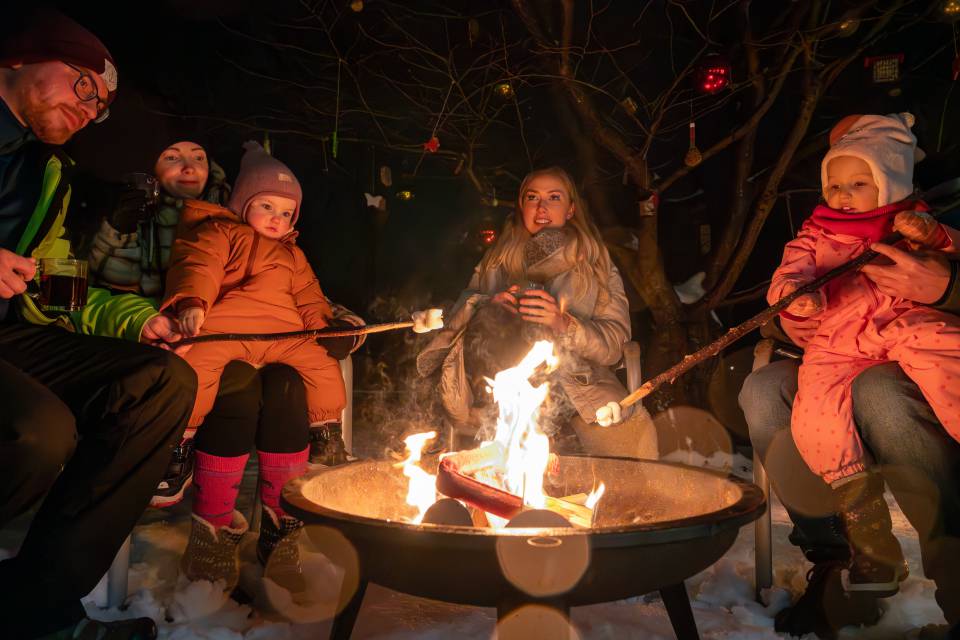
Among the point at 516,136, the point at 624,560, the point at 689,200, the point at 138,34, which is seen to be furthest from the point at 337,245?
the point at 624,560

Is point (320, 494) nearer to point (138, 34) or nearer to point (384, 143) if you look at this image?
point (384, 143)

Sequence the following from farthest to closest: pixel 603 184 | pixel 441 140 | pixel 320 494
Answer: pixel 441 140 → pixel 603 184 → pixel 320 494

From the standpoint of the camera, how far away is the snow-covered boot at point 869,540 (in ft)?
6.59

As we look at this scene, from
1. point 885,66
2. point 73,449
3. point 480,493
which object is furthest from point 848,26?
point 73,449

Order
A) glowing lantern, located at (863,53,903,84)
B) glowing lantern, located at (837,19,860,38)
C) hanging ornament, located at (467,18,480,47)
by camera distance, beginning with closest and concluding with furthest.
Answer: glowing lantern, located at (837,19,860,38), glowing lantern, located at (863,53,903,84), hanging ornament, located at (467,18,480,47)

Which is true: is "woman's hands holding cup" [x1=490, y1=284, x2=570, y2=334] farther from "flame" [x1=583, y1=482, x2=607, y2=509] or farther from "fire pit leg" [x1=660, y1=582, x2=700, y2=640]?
"fire pit leg" [x1=660, y1=582, x2=700, y2=640]

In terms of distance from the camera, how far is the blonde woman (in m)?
3.04

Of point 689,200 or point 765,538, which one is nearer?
point 765,538

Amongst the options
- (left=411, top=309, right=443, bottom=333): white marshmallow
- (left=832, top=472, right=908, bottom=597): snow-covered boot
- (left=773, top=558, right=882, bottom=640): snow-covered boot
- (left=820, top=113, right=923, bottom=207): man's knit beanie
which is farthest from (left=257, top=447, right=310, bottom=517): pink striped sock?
(left=820, top=113, right=923, bottom=207): man's knit beanie

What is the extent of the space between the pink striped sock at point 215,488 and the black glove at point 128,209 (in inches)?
39.5

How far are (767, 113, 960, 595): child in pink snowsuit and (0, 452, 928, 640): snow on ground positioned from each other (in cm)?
41

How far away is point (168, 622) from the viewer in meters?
2.21

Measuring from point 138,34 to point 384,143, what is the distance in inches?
89.2

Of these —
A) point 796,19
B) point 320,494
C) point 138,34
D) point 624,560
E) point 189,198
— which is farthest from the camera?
point 138,34
